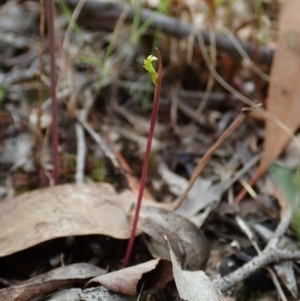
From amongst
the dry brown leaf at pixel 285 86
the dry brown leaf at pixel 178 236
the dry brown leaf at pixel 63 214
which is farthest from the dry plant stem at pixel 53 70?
the dry brown leaf at pixel 285 86

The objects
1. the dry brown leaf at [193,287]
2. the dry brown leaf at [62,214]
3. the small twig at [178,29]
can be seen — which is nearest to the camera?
the dry brown leaf at [193,287]

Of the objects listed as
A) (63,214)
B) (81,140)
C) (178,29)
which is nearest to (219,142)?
(63,214)

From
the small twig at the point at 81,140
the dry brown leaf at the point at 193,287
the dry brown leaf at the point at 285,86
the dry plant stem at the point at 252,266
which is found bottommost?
the small twig at the point at 81,140

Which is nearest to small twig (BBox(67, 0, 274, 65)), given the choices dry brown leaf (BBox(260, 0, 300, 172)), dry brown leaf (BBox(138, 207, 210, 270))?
dry brown leaf (BBox(260, 0, 300, 172))

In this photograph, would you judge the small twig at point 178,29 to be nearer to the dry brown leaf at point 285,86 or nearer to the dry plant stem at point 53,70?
the dry brown leaf at point 285,86

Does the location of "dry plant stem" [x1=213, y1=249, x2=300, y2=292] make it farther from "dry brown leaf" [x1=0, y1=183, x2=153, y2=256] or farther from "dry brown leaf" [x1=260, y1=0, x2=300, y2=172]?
"dry brown leaf" [x1=260, y1=0, x2=300, y2=172]

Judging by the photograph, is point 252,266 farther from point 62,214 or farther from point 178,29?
point 178,29
